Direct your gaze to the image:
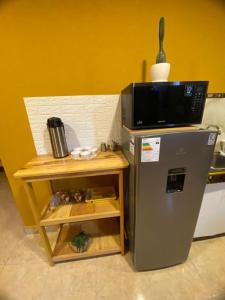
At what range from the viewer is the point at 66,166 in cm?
101

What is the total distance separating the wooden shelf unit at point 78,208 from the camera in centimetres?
97

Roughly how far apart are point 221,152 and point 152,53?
1181 mm

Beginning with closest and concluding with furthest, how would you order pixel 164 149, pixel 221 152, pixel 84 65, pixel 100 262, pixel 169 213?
1. pixel 164 149
2. pixel 169 213
3. pixel 84 65
4. pixel 100 262
5. pixel 221 152

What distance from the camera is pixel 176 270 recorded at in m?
1.18

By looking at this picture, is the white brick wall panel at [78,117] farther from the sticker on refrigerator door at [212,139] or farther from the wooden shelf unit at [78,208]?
the sticker on refrigerator door at [212,139]

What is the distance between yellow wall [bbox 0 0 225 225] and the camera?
40.1 inches

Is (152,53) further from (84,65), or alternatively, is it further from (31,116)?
(31,116)

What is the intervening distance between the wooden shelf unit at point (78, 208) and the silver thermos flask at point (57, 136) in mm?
66

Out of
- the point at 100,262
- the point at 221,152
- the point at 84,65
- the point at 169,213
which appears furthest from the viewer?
the point at 221,152

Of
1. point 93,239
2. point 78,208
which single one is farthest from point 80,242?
point 78,208

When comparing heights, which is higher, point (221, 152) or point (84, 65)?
point (84, 65)

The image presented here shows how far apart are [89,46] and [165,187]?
119 cm

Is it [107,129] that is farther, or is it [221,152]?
[221,152]

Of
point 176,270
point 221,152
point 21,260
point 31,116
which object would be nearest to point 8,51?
point 31,116
